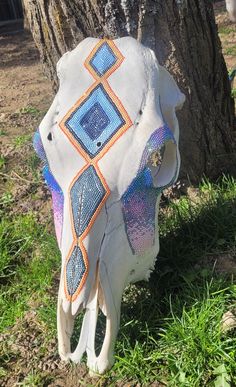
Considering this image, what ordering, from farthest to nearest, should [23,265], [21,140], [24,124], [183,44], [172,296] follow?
[24,124] < [21,140] < [23,265] < [183,44] < [172,296]

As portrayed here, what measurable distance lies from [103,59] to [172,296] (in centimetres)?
109

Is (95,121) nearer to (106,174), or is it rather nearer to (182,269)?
(106,174)

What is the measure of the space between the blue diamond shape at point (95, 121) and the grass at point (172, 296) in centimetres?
76

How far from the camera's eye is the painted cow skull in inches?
84.2

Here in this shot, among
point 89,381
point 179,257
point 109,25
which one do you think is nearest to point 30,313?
point 89,381

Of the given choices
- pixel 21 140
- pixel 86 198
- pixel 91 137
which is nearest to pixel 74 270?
pixel 86 198

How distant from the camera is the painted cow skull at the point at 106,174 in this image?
2139 millimetres

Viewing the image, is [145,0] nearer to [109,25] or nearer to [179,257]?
[109,25]

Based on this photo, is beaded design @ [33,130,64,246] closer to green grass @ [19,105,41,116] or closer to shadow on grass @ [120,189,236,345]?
shadow on grass @ [120,189,236,345]

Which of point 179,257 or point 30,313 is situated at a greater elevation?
point 179,257

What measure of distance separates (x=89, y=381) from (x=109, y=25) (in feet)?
5.43

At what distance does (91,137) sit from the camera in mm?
2256

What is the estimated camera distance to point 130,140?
2189 mm

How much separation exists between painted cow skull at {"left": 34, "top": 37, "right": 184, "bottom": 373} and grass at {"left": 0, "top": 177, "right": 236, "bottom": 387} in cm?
22
